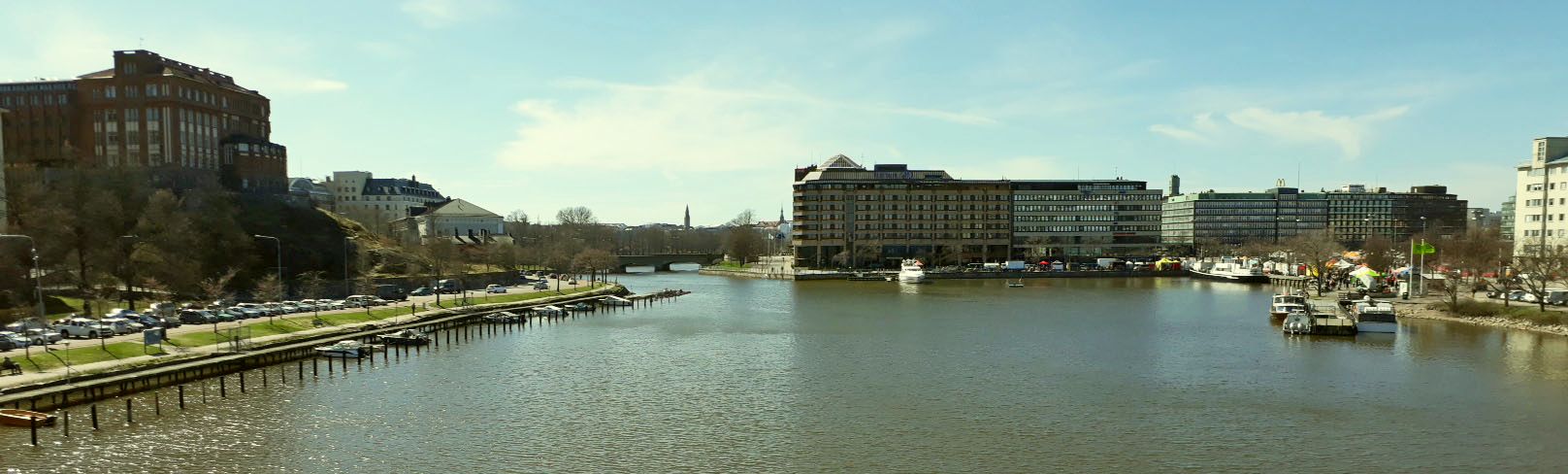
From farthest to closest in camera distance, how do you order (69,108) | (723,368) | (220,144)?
(220,144)
(69,108)
(723,368)

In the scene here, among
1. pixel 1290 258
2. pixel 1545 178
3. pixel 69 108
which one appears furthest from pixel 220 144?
pixel 1545 178

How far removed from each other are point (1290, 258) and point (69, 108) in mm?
171628

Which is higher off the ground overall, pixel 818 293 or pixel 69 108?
pixel 69 108

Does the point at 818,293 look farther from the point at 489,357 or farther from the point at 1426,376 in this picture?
the point at 1426,376

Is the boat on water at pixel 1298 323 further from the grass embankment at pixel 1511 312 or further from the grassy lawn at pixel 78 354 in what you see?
the grassy lawn at pixel 78 354

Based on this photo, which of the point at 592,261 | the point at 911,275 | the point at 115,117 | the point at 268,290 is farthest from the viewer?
the point at 911,275

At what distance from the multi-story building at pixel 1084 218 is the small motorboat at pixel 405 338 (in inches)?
5383

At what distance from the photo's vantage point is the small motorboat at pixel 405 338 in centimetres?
6331

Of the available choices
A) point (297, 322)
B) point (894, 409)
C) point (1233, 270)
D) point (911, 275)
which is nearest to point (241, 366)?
point (297, 322)

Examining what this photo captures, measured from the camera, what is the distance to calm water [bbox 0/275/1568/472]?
3381 centimetres

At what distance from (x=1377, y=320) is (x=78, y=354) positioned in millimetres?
91362

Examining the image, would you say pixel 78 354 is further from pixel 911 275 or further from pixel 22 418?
pixel 911 275

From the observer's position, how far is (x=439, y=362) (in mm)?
56562

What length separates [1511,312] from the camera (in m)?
70.8
